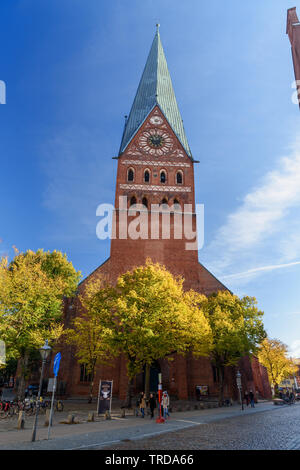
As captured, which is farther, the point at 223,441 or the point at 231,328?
the point at 231,328

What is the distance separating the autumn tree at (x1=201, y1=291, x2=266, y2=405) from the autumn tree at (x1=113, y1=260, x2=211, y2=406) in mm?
4366

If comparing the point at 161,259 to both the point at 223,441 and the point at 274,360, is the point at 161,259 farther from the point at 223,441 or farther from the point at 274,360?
the point at 274,360

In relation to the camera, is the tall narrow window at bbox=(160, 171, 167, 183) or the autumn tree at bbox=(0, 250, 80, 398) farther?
the tall narrow window at bbox=(160, 171, 167, 183)

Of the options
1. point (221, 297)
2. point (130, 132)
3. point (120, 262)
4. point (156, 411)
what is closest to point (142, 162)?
point (130, 132)

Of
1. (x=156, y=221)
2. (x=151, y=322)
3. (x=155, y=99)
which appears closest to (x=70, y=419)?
(x=151, y=322)

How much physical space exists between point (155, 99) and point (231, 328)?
3372 cm

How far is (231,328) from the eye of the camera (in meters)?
26.5

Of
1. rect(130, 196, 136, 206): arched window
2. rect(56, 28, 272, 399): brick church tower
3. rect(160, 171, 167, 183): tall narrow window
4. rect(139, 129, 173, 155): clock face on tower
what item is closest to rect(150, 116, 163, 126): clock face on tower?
rect(56, 28, 272, 399): brick church tower

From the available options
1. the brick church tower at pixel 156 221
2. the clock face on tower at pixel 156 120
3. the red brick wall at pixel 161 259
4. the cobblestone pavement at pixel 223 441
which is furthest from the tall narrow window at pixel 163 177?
the cobblestone pavement at pixel 223 441

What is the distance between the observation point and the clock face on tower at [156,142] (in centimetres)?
3972

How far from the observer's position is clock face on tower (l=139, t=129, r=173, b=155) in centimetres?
3972

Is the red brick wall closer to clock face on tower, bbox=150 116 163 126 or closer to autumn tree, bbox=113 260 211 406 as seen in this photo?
clock face on tower, bbox=150 116 163 126
